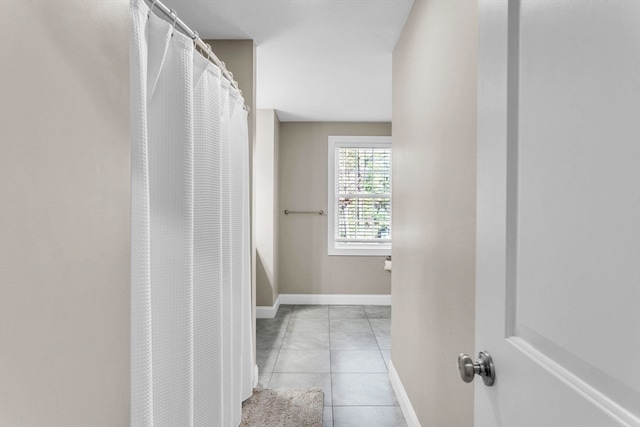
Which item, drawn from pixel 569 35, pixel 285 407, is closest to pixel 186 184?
pixel 569 35

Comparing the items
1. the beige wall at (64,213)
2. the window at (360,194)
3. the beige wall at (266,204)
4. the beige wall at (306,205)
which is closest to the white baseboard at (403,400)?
the beige wall at (64,213)

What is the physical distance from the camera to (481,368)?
2.48 ft

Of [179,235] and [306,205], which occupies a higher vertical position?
[306,205]

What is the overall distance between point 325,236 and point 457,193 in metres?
3.68

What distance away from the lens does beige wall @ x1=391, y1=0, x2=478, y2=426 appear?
1304 millimetres

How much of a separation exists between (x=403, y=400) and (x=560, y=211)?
7.00ft

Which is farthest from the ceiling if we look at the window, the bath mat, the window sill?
the bath mat

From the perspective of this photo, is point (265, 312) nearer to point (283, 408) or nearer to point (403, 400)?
point (283, 408)

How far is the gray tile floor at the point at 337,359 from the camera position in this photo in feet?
7.76

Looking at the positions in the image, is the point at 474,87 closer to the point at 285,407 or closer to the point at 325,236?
the point at 285,407

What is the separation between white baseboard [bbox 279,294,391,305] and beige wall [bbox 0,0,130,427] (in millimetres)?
4114

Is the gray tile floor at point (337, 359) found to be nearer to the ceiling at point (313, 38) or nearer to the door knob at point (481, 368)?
the door knob at point (481, 368)

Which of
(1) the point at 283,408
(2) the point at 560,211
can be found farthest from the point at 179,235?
(1) the point at 283,408

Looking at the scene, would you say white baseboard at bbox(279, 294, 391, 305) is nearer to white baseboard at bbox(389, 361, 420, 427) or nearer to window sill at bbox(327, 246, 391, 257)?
window sill at bbox(327, 246, 391, 257)
